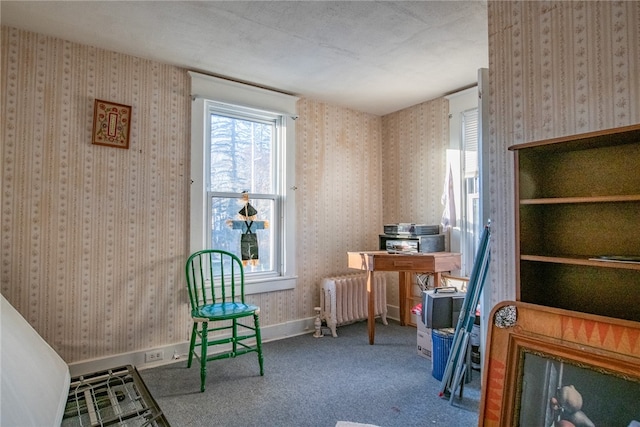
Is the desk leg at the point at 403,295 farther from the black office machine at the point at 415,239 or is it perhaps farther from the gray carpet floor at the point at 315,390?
the gray carpet floor at the point at 315,390

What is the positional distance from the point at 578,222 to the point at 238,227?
251cm

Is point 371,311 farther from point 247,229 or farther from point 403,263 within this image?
point 247,229

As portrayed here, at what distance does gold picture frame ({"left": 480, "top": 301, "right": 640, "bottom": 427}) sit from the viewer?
1.31 m

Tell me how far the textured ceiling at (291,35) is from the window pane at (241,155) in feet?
1.35

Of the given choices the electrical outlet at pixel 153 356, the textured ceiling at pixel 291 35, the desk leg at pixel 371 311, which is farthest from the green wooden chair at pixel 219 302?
the textured ceiling at pixel 291 35

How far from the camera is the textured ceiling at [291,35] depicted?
2.09 m

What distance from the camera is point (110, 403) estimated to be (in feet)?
6.29

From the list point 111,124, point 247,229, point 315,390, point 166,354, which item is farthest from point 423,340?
point 111,124

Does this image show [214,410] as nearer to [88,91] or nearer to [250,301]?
[250,301]

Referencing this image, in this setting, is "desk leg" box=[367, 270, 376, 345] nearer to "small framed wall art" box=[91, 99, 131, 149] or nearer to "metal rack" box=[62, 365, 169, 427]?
"metal rack" box=[62, 365, 169, 427]

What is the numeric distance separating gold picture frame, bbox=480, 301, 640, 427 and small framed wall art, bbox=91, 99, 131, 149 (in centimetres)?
273

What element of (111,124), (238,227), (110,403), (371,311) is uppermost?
(111,124)

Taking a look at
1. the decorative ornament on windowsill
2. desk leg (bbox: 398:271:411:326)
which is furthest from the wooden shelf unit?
the decorative ornament on windowsill

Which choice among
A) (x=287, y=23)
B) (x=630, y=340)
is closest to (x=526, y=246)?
(x=630, y=340)
